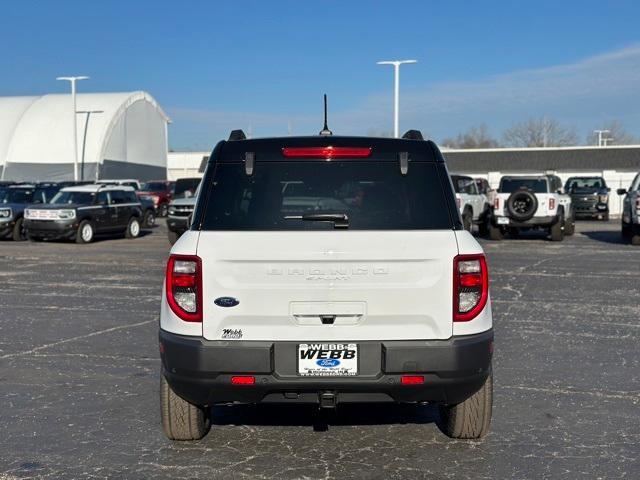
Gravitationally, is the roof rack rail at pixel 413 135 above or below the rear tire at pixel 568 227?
above

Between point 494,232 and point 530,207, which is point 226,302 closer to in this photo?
point 530,207

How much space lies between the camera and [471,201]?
2436 cm

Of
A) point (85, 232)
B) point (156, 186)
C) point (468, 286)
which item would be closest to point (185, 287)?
point (468, 286)

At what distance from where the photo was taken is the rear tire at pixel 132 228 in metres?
25.2

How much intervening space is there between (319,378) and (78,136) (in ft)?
207

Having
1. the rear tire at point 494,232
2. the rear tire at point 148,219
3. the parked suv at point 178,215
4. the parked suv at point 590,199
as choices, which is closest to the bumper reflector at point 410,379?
the parked suv at point 178,215

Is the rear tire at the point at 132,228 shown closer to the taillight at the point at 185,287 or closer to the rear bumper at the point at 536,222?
the rear bumper at the point at 536,222

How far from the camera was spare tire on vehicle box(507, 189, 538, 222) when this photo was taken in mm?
21953

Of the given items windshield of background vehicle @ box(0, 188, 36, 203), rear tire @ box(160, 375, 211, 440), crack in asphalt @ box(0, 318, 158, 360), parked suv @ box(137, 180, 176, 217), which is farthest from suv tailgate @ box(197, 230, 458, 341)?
parked suv @ box(137, 180, 176, 217)

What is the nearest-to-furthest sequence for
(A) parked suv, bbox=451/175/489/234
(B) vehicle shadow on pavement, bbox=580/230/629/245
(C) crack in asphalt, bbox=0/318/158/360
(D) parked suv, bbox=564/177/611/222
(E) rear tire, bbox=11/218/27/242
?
(C) crack in asphalt, bbox=0/318/158/360 → (B) vehicle shadow on pavement, bbox=580/230/629/245 → (A) parked suv, bbox=451/175/489/234 → (E) rear tire, bbox=11/218/27/242 → (D) parked suv, bbox=564/177/611/222

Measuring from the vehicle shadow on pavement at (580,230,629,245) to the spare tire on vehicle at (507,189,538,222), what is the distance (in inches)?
99.8

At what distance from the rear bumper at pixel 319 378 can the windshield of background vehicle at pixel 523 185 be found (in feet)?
62.2

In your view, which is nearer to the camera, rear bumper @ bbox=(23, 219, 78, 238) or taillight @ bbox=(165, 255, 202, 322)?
taillight @ bbox=(165, 255, 202, 322)

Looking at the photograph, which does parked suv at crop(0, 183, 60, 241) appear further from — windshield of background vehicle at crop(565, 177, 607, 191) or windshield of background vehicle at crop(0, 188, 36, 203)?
→ windshield of background vehicle at crop(565, 177, 607, 191)
